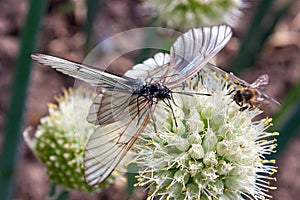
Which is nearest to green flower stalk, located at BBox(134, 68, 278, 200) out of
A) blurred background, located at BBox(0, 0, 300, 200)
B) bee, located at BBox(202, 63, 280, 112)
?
bee, located at BBox(202, 63, 280, 112)

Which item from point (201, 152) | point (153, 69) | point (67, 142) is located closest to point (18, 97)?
point (67, 142)

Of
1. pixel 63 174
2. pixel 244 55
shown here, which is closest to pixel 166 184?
pixel 63 174

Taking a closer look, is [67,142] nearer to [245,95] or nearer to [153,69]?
[153,69]

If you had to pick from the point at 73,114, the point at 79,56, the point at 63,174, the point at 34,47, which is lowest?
the point at 63,174

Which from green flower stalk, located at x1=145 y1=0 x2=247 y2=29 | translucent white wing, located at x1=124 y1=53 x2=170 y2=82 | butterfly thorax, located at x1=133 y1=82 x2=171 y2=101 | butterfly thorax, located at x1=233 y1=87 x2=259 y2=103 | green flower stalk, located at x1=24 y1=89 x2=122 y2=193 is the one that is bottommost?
green flower stalk, located at x1=24 y1=89 x2=122 y2=193

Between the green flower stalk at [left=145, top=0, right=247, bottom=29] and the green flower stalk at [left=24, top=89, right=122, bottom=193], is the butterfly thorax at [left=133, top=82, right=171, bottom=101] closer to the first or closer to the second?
the green flower stalk at [left=24, top=89, right=122, bottom=193]

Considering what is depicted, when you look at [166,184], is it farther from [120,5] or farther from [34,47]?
[120,5]

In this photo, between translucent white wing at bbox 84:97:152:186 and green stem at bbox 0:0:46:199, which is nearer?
translucent white wing at bbox 84:97:152:186
